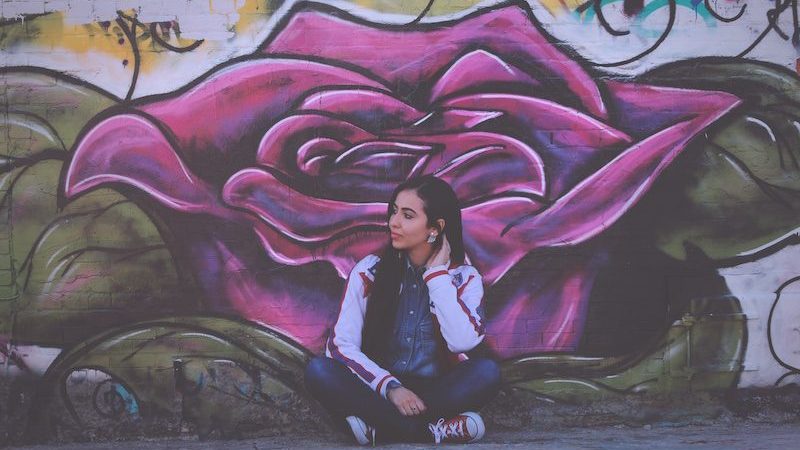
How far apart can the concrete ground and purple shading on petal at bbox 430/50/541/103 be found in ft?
6.12

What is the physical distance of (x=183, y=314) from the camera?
17.4 ft

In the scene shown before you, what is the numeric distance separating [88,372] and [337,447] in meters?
1.49

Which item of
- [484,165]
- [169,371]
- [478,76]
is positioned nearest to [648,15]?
[478,76]

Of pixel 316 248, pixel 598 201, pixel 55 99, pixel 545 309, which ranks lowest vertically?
pixel 545 309

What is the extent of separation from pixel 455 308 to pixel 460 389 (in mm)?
388

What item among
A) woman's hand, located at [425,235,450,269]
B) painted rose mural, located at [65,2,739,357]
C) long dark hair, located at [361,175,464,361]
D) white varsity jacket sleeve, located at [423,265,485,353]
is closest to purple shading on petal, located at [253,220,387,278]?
painted rose mural, located at [65,2,739,357]

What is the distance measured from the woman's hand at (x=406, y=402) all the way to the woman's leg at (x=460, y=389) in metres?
0.11

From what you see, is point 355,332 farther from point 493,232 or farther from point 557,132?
point 557,132

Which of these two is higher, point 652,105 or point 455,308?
point 652,105

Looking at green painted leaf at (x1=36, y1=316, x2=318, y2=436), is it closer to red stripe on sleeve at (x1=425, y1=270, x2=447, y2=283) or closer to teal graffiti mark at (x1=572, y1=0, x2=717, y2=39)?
red stripe on sleeve at (x1=425, y1=270, x2=447, y2=283)

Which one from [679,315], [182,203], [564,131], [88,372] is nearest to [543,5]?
[564,131]

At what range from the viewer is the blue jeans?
4.55 metres

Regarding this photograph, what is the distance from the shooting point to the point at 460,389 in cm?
457

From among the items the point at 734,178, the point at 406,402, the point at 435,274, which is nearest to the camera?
the point at 406,402
